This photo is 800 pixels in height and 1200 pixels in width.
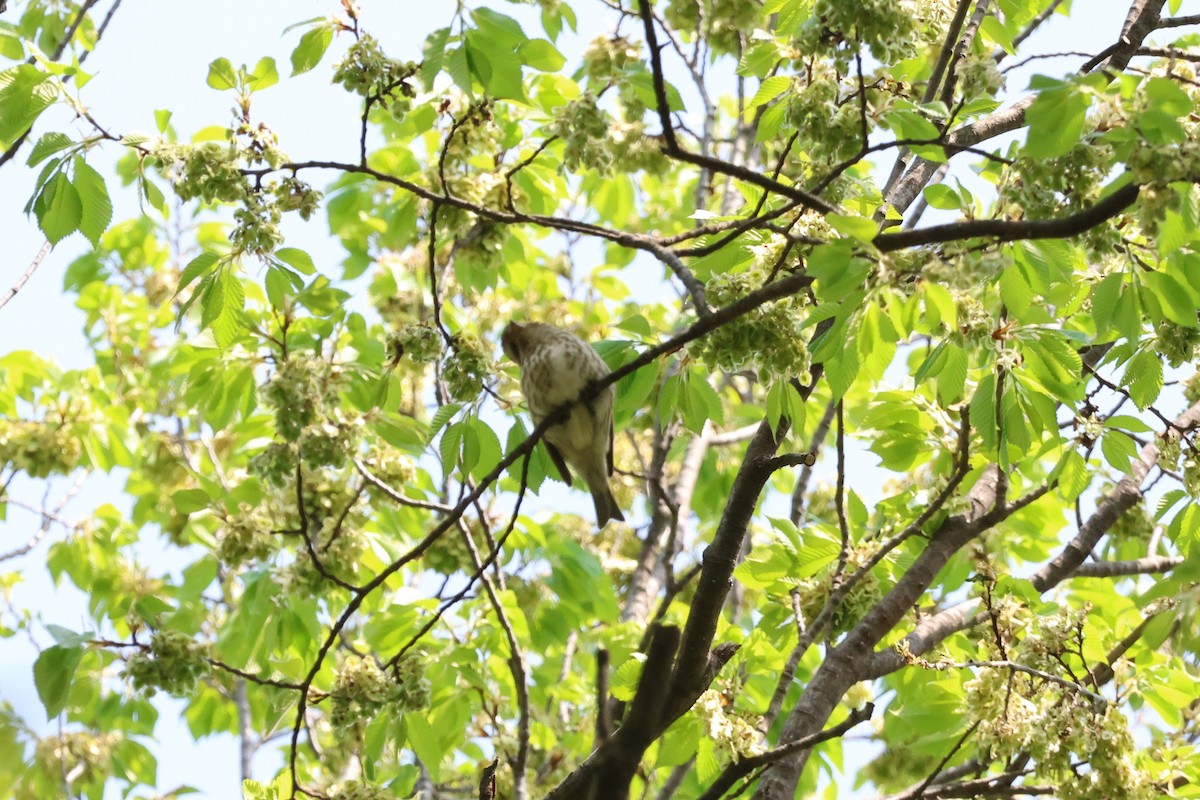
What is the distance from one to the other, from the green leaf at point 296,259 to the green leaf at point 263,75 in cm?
59

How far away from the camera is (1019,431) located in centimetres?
363

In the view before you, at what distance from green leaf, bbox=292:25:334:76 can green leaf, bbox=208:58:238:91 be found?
22cm

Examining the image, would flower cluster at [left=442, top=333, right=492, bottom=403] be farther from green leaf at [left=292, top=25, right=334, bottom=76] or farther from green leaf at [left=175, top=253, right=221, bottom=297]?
green leaf at [left=292, top=25, right=334, bottom=76]

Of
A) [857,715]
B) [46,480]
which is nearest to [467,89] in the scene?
[857,715]

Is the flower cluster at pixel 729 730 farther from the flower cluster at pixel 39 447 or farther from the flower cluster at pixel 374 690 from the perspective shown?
the flower cluster at pixel 39 447

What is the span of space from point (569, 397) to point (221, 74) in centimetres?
193

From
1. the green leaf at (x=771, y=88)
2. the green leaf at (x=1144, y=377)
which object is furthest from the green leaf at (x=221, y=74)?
the green leaf at (x=1144, y=377)

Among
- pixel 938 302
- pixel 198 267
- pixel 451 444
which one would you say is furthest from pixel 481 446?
pixel 938 302

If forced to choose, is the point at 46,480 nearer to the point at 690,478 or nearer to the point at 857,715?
the point at 690,478

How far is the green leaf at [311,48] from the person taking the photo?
13.2ft

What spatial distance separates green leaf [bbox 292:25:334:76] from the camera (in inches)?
158

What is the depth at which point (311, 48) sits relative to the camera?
159 inches

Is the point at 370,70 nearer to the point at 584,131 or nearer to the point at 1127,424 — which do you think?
the point at 584,131

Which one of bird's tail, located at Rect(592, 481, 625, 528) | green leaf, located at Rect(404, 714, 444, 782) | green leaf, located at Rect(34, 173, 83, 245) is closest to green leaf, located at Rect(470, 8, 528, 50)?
green leaf, located at Rect(34, 173, 83, 245)
